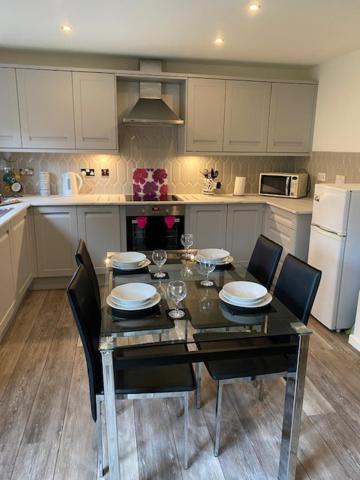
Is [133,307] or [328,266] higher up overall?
[133,307]

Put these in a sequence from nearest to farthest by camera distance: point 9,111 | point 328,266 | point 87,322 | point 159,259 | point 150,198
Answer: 1. point 87,322
2. point 159,259
3. point 328,266
4. point 9,111
5. point 150,198

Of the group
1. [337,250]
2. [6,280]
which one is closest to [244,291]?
[337,250]

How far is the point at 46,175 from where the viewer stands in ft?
12.8

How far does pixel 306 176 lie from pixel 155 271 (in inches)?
104

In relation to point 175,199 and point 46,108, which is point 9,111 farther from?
point 175,199

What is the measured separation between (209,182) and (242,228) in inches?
27.5

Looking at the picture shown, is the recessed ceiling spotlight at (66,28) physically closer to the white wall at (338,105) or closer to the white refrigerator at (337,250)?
the white refrigerator at (337,250)

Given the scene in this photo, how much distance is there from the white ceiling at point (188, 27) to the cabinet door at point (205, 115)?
29cm

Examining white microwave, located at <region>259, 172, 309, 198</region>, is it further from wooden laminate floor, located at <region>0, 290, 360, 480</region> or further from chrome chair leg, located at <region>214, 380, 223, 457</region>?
chrome chair leg, located at <region>214, 380, 223, 457</region>

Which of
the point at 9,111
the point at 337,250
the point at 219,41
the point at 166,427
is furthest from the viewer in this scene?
the point at 9,111

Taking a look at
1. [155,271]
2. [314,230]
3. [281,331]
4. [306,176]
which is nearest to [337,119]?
[306,176]

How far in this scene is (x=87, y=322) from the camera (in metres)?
1.53

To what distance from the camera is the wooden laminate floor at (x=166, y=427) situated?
1.67m

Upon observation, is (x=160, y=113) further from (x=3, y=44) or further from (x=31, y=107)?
(x=3, y=44)
